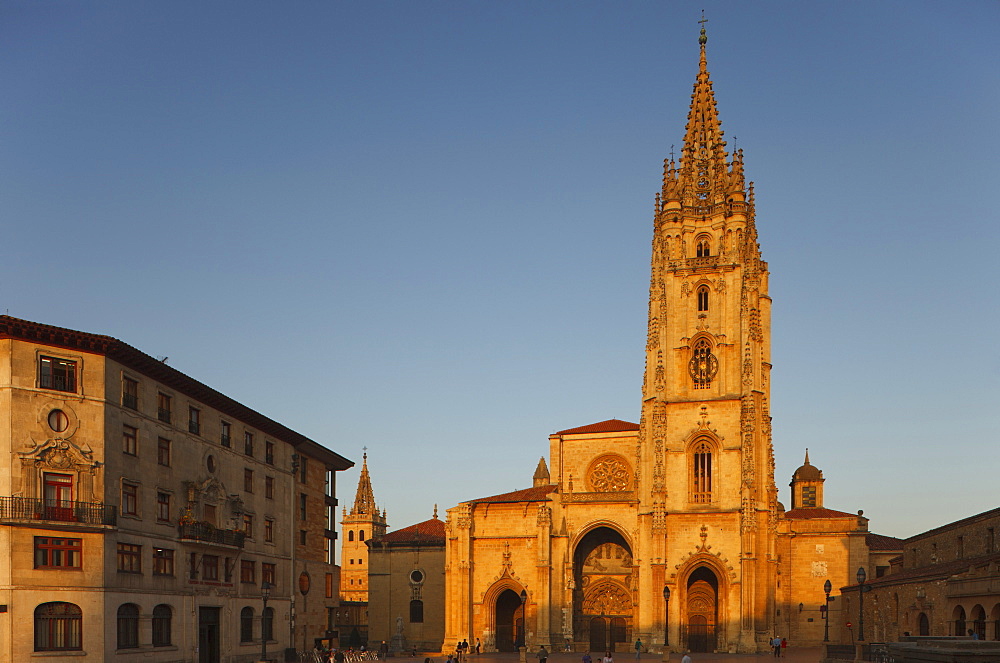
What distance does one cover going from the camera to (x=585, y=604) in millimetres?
76000

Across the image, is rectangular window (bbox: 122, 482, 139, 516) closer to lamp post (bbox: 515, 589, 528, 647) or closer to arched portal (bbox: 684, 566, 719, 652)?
lamp post (bbox: 515, 589, 528, 647)

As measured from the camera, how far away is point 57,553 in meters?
37.0

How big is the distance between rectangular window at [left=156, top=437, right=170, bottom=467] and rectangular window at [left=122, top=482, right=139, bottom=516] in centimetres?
239

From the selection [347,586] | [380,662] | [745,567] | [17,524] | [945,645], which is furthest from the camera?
[347,586]

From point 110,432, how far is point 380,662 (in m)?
30.0

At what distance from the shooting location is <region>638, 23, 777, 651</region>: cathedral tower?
226ft

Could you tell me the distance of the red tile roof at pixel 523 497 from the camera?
7662cm

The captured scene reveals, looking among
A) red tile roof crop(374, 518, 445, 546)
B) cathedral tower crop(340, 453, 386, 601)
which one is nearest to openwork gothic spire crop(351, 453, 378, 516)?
cathedral tower crop(340, 453, 386, 601)

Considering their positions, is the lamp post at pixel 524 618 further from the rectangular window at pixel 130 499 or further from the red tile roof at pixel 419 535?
the rectangular window at pixel 130 499

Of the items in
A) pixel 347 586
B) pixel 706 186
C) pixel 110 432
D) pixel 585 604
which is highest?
pixel 706 186

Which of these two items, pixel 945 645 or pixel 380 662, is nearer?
pixel 945 645

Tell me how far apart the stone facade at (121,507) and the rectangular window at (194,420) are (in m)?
0.09

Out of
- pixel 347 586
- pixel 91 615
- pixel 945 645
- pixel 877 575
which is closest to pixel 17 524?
pixel 91 615

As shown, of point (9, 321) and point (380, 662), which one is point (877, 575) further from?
point (9, 321)
